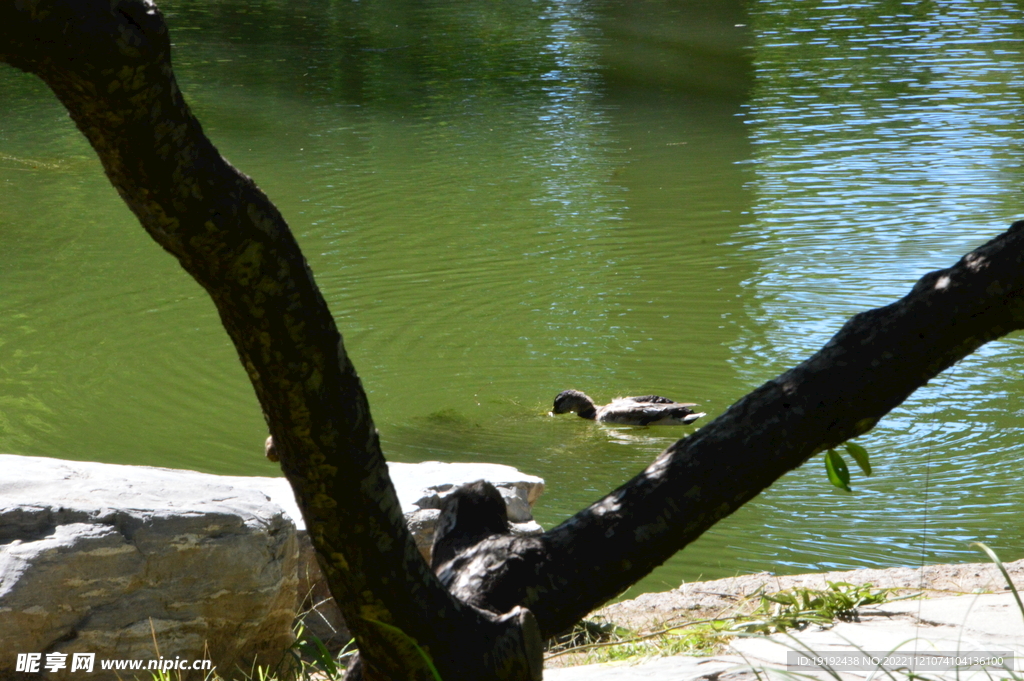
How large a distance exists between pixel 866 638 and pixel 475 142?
421 inches

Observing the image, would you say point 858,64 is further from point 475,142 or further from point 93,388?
point 93,388

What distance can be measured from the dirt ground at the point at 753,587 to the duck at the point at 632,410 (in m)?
1.67

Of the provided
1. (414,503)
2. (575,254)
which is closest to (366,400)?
(414,503)

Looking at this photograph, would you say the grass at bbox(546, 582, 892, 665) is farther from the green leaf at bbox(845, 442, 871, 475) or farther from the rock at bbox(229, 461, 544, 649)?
the green leaf at bbox(845, 442, 871, 475)

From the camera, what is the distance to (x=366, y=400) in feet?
6.85

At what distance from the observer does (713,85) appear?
15953mm

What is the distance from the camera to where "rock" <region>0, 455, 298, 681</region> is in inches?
127

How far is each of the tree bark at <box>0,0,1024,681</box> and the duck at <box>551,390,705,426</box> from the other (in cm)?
379

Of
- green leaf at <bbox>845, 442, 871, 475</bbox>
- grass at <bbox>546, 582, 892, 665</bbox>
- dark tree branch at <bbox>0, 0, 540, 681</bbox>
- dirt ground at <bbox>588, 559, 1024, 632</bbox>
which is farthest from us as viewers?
dirt ground at <bbox>588, 559, 1024, 632</bbox>

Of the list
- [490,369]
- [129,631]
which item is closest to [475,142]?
[490,369]

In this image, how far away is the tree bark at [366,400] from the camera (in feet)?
Answer: 5.81

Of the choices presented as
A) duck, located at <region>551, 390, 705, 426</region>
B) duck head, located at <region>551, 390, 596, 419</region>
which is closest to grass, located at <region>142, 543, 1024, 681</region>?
duck, located at <region>551, 390, 705, 426</region>

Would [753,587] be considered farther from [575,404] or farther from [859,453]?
[859,453]

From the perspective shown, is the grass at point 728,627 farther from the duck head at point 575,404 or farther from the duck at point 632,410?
the duck head at point 575,404
